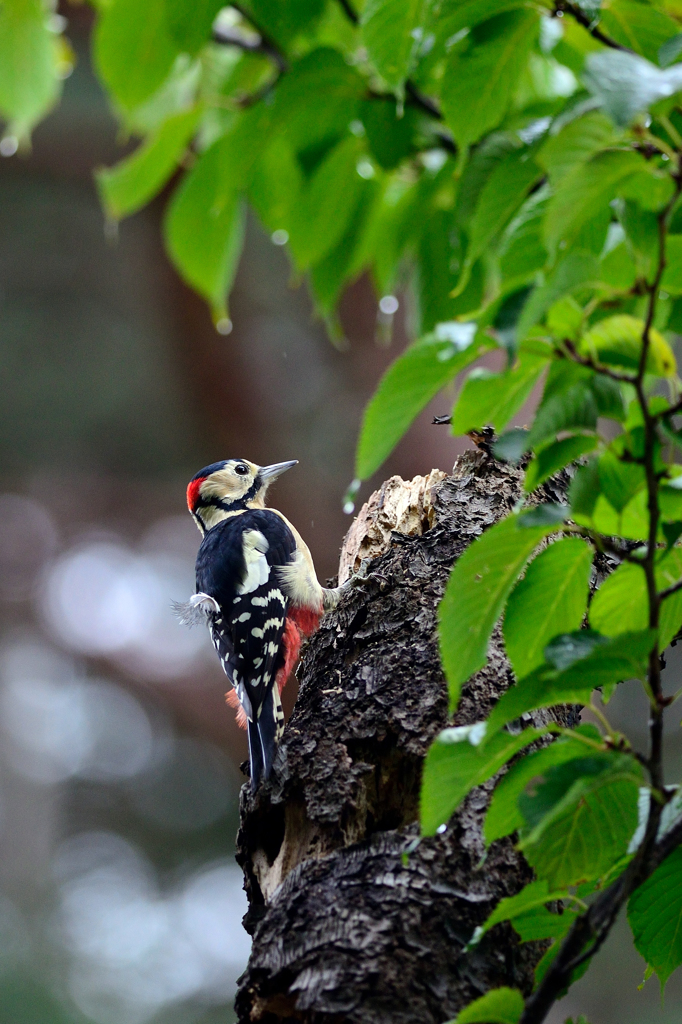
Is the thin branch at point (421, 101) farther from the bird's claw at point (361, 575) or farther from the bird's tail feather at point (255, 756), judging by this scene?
the bird's tail feather at point (255, 756)

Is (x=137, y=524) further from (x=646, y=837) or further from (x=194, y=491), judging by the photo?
(x=646, y=837)

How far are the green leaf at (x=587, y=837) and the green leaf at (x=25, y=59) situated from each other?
50.6 inches

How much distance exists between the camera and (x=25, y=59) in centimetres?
145

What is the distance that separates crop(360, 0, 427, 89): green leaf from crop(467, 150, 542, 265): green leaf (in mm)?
186

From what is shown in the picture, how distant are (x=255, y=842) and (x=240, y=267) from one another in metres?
5.20

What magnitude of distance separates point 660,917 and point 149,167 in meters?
1.27

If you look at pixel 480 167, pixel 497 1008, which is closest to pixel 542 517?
pixel 497 1008

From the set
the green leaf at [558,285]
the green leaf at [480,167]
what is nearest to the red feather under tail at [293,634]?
the green leaf at [480,167]

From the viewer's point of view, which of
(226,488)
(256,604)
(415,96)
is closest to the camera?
(415,96)

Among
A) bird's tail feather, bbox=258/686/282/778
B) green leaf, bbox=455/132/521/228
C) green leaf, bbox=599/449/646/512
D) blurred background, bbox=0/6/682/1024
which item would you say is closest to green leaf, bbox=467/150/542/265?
green leaf, bbox=455/132/521/228

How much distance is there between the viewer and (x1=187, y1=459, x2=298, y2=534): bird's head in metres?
3.05

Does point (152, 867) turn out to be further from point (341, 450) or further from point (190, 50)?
point (190, 50)

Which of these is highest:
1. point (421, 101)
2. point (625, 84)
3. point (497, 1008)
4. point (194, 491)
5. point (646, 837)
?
point (194, 491)

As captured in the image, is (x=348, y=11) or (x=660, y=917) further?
(x=348, y=11)
